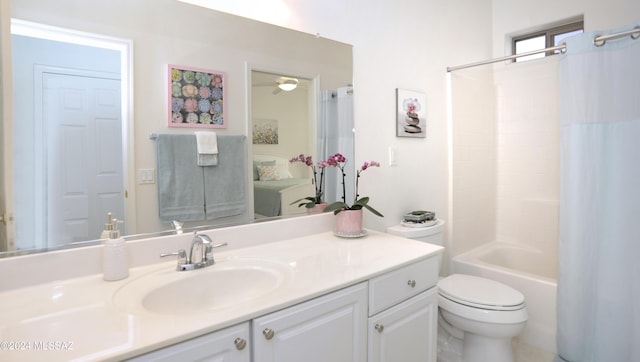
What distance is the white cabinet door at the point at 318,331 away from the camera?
90 centimetres

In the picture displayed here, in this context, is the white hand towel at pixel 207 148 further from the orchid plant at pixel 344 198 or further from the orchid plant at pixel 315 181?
the orchid plant at pixel 344 198

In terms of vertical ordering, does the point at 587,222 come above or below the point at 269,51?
below

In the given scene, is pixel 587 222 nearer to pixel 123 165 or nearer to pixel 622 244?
pixel 622 244

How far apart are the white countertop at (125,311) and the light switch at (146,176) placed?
31 centimetres

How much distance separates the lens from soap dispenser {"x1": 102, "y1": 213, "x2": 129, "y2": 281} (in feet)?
3.50

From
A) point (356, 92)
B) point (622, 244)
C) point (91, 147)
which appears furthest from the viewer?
point (356, 92)

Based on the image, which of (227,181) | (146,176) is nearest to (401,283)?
(227,181)

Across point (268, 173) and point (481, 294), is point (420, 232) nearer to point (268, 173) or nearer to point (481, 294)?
point (481, 294)

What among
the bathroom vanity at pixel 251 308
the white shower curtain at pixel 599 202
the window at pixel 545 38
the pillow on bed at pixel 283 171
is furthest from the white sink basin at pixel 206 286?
the window at pixel 545 38

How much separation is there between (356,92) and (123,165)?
47.7 inches

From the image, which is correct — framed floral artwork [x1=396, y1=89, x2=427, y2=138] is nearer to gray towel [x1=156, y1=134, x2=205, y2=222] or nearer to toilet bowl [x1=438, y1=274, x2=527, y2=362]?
toilet bowl [x1=438, y1=274, x2=527, y2=362]

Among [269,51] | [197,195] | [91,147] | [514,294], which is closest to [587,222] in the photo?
[514,294]

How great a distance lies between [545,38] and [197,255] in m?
3.15

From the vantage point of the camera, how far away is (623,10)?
2.29 m
